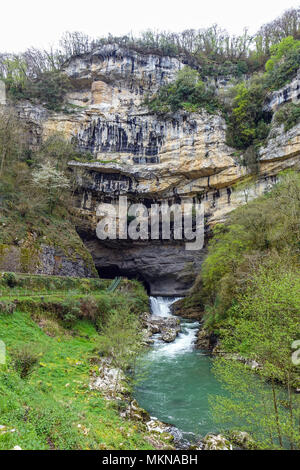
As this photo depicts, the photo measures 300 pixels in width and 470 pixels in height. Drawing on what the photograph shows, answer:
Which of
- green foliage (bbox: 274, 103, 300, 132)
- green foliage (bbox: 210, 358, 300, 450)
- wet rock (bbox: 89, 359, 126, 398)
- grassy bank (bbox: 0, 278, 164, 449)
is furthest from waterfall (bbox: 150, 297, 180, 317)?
green foliage (bbox: 274, 103, 300, 132)

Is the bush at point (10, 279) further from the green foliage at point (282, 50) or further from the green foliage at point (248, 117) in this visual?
the green foliage at point (282, 50)

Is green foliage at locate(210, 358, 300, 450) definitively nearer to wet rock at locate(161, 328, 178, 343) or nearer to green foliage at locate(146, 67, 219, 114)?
wet rock at locate(161, 328, 178, 343)

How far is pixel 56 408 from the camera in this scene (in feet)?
24.0

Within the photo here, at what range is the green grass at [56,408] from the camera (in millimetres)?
5838

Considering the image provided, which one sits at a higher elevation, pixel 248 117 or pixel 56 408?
pixel 248 117

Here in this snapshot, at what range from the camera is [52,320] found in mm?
15875

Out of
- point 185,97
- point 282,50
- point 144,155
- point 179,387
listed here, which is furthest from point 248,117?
point 179,387

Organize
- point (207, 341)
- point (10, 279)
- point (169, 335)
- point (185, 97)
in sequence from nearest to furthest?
point (10, 279), point (207, 341), point (169, 335), point (185, 97)

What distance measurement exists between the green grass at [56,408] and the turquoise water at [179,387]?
2.35 m

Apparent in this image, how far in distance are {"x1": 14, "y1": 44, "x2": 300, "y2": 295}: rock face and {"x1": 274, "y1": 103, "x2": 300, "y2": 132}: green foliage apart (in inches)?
41.5

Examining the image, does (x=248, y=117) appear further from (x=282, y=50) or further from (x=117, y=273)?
(x=117, y=273)

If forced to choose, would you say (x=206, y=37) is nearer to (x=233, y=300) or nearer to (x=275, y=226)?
(x=275, y=226)

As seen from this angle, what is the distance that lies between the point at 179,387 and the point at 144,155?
29.3m

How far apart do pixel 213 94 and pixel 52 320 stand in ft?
123
